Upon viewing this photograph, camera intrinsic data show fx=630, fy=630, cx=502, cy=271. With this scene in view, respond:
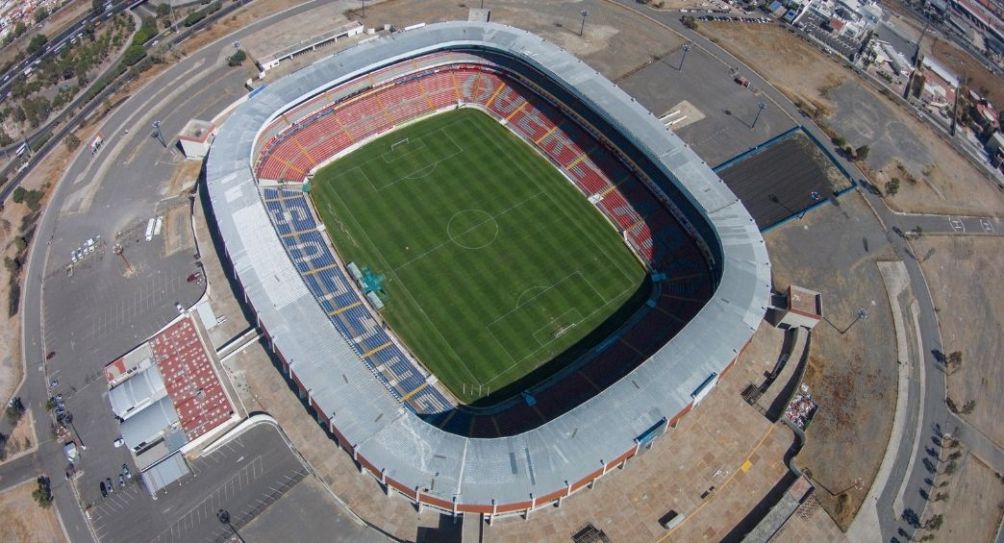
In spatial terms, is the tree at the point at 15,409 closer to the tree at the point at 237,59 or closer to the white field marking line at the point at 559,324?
the white field marking line at the point at 559,324

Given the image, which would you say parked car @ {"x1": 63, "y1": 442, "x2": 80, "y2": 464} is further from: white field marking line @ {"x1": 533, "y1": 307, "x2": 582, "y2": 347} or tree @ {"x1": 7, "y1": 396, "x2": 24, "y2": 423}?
white field marking line @ {"x1": 533, "y1": 307, "x2": 582, "y2": 347}

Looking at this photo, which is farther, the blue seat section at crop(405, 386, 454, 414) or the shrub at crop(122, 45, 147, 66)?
the shrub at crop(122, 45, 147, 66)

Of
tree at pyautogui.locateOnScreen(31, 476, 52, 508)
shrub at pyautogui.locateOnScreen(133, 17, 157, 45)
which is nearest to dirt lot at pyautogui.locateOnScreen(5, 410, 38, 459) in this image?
tree at pyautogui.locateOnScreen(31, 476, 52, 508)

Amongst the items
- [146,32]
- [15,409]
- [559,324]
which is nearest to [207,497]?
[15,409]

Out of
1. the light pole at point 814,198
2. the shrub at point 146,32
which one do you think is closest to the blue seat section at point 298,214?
the shrub at point 146,32

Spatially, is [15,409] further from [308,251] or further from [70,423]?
[308,251]

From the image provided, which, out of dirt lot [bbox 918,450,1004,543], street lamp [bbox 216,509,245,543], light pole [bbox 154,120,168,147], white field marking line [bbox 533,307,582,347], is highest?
light pole [bbox 154,120,168,147]
